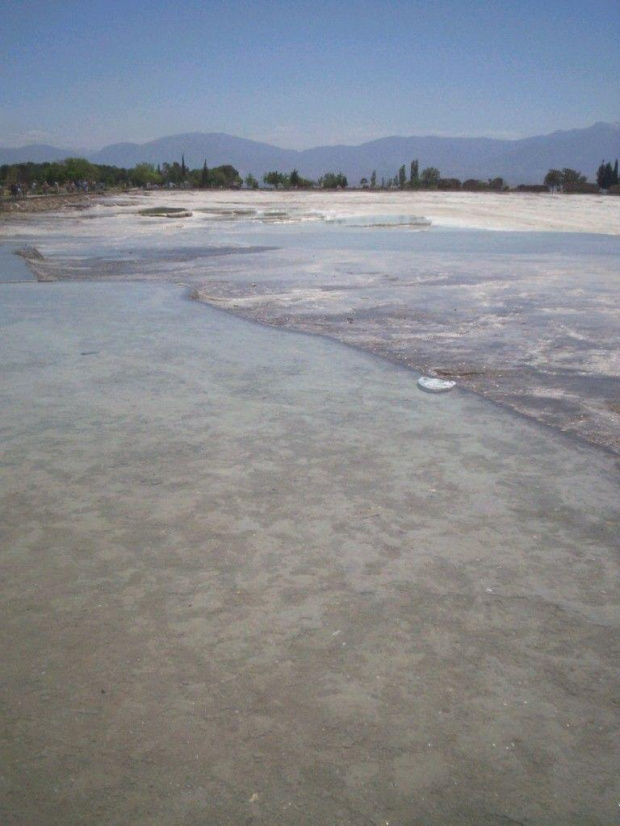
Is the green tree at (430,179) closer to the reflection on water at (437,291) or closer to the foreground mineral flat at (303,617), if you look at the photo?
the reflection on water at (437,291)

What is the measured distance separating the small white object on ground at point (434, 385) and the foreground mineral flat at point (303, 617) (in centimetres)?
37

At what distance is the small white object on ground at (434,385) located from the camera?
4.34m

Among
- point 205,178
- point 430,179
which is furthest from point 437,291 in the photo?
point 205,178

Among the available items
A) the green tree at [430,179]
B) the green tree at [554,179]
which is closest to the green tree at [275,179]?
the green tree at [430,179]

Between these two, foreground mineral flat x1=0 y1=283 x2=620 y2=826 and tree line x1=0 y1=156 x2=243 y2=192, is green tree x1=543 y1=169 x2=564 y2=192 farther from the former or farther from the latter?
foreground mineral flat x1=0 y1=283 x2=620 y2=826

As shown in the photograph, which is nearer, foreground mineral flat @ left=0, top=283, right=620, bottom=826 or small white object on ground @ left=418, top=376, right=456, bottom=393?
foreground mineral flat @ left=0, top=283, right=620, bottom=826

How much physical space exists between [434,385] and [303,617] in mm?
2560

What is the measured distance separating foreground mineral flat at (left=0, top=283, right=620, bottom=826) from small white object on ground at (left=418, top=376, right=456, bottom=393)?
0.37m

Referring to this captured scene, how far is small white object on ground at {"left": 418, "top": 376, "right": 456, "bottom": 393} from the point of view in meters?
4.34

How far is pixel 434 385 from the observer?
14.4 ft

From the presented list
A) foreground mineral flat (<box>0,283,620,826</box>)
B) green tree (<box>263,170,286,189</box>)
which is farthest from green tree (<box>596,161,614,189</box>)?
foreground mineral flat (<box>0,283,620,826</box>)

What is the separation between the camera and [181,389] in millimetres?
4262

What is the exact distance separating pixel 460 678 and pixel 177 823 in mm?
802

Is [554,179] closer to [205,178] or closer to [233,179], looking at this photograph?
[205,178]
